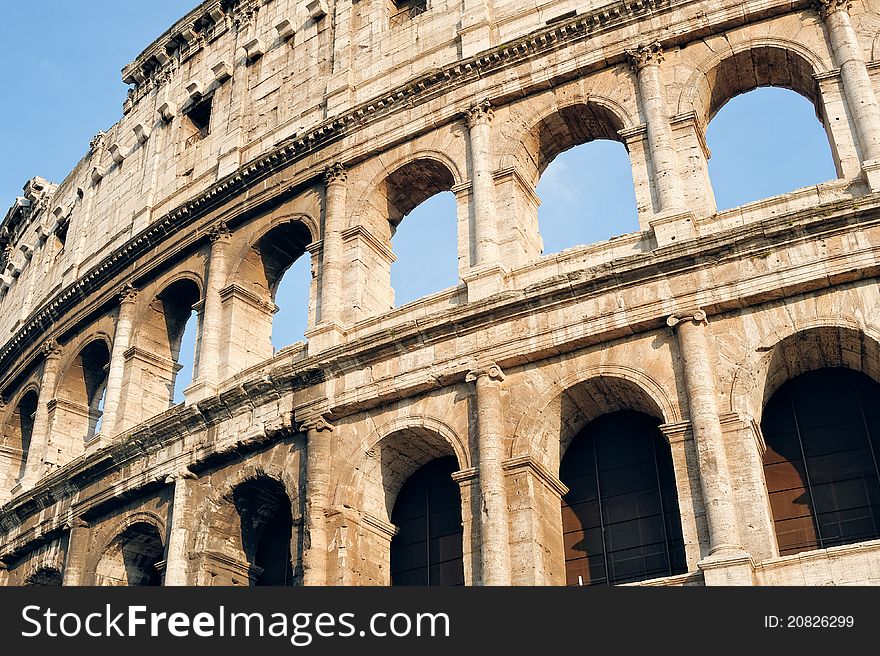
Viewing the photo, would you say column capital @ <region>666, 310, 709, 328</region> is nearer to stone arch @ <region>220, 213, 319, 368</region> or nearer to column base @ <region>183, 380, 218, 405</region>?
stone arch @ <region>220, 213, 319, 368</region>

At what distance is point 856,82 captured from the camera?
1708 centimetres

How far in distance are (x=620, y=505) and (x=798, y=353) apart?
3465 mm

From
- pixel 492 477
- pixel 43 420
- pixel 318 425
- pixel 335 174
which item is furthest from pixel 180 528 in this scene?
pixel 43 420

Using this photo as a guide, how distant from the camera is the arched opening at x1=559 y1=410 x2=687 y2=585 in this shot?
1597 centimetres

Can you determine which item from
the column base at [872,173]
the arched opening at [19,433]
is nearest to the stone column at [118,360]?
the arched opening at [19,433]

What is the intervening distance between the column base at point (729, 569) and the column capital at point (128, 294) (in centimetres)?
1522

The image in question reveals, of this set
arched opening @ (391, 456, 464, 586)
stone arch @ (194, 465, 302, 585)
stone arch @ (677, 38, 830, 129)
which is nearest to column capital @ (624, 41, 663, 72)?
stone arch @ (677, 38, 830, 129)

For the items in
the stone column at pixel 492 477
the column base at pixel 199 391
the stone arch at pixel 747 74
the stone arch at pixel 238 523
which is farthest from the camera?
the column base at pixel 199 391

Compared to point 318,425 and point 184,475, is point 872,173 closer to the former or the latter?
point 318,425

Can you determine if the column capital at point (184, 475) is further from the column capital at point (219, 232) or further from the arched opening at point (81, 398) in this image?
the arched opening at point (81, 398)

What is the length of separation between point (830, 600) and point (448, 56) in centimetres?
1357

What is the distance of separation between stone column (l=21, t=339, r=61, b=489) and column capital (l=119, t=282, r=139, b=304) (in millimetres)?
3119

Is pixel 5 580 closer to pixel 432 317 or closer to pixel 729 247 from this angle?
pixel 432 317

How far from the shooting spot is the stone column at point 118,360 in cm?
2281
